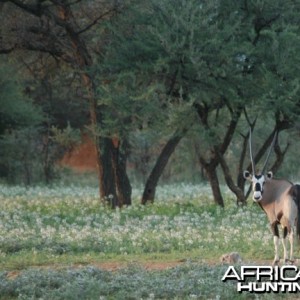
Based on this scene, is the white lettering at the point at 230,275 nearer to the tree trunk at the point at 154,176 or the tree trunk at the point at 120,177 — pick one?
the tree trunk at the point at 120,177

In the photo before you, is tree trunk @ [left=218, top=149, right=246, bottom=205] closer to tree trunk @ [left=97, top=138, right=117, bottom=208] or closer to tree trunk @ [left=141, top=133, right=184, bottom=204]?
Answer: tree trunk @ [left=141, top=133, right=184, bottom=204]

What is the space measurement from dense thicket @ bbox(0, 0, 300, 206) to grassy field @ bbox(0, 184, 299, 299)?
2.17 metres

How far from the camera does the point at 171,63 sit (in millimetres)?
22406

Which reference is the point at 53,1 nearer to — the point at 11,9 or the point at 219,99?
the point at 11,9

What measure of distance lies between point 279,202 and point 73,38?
12974mm

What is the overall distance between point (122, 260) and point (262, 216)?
7.57m

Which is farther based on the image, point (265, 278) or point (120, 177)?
point (120, 177)

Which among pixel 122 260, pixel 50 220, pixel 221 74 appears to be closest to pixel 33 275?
pixel 122 260

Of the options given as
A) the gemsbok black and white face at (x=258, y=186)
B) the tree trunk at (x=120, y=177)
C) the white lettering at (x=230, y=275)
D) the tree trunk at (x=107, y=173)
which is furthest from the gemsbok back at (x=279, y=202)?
the tree trunk at (x=107, y=173)

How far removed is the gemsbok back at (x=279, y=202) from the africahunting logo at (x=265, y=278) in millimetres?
817

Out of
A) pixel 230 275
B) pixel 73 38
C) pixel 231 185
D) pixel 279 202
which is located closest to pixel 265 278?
pixel 230 275

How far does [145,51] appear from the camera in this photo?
74.8ft

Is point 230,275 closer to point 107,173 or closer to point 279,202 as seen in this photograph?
point 279,202

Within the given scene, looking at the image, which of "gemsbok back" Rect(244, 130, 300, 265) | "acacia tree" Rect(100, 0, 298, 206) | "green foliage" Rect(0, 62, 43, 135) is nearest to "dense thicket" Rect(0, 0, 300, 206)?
"acacia tree" Rect(100, 0, 298, 206)
